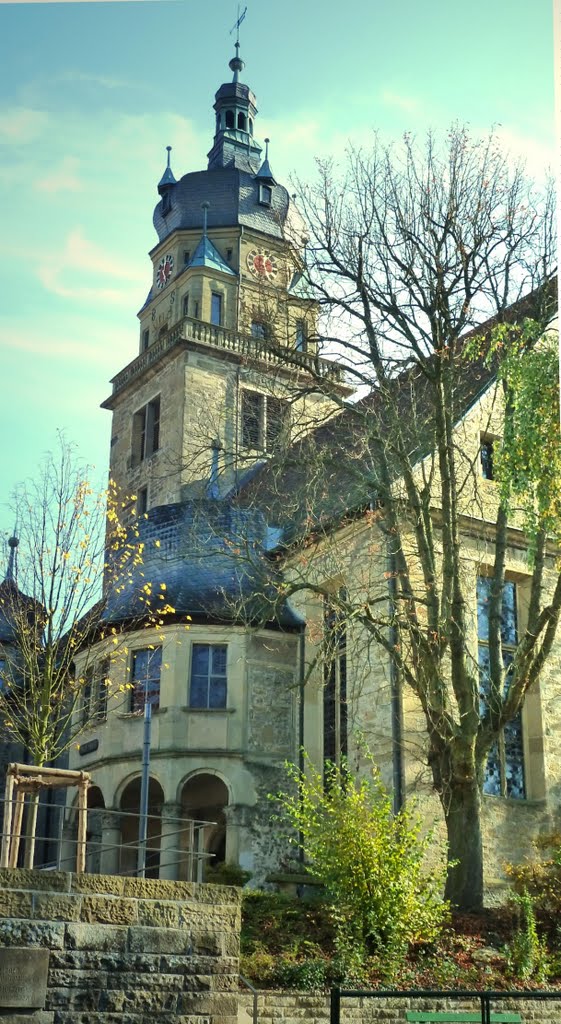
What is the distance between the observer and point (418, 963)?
12.9 m

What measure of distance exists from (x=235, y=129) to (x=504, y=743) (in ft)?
95.7

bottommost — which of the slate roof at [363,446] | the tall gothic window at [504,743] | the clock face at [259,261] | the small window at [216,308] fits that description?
the tall gothic window at [504,743]

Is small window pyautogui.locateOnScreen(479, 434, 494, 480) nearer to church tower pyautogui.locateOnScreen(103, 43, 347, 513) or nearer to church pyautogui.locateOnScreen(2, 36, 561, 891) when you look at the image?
church pyautogui.locateOnScreen(2, 36, 561, 891)

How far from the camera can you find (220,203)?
4016 cm

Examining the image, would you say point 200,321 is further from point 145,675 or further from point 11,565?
point 11,565

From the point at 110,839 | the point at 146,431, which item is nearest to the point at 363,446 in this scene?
the point at 110,839

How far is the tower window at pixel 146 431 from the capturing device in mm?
36938

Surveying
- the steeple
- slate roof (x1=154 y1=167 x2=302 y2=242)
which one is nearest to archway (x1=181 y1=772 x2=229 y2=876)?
slate roof (x1=154 y1=167 x2=302 y2=242)

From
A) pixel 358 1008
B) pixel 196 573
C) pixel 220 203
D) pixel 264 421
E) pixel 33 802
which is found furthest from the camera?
pixel 220 203

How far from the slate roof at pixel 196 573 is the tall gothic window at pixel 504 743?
3459mm

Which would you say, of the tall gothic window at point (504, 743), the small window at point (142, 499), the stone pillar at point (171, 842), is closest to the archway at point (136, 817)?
the stone pillar at point (171, 842)

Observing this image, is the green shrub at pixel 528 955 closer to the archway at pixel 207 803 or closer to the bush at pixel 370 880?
the bush at pixel 370 880

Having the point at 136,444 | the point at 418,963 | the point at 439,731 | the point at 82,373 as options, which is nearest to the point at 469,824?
the point at 439,731

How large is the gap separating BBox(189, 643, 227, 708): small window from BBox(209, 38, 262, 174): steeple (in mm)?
24135
